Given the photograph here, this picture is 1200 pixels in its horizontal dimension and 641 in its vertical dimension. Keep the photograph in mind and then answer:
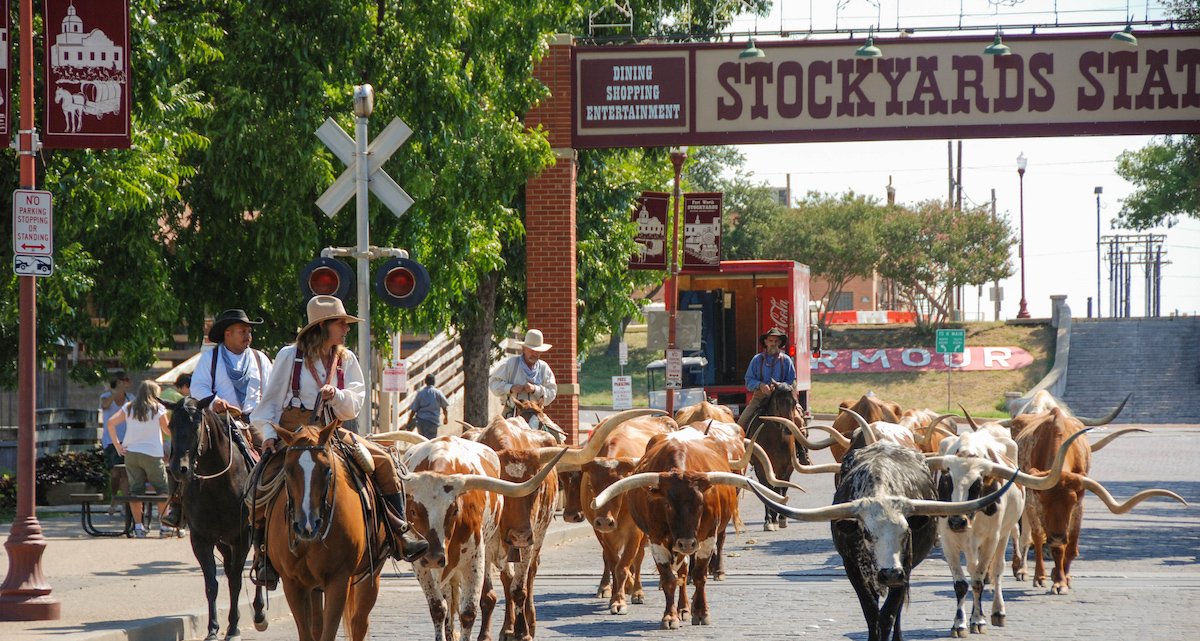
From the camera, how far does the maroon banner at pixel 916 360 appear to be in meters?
67.5

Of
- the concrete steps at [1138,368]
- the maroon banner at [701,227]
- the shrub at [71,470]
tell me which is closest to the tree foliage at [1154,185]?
the concrete steps at [1138,368]

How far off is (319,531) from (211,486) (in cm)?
360

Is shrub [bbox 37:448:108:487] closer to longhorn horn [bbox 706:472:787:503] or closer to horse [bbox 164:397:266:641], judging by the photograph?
horse [bbox 164:397:266:641]

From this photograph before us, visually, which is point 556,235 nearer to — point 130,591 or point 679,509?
point 130,591

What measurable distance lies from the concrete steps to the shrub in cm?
3814

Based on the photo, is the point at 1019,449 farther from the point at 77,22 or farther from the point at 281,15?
the point at 281,15

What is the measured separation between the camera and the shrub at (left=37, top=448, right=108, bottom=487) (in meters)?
23.7

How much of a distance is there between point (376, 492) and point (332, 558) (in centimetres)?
69

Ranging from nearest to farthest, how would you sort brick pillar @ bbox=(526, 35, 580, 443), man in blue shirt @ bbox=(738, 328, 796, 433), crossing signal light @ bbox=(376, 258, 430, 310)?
1. crossing signal light @ bbox=(376, 258, 430, 310)
2. man in blue shirt @ bbox=(738, 328, 796, 433)
3. brick pillar @ bbox=(526, 35, 580, 443)

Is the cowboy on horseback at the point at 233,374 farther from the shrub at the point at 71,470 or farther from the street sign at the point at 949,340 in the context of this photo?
the street sign at the point at 949,340

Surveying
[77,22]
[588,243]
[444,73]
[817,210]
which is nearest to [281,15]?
[444,73]

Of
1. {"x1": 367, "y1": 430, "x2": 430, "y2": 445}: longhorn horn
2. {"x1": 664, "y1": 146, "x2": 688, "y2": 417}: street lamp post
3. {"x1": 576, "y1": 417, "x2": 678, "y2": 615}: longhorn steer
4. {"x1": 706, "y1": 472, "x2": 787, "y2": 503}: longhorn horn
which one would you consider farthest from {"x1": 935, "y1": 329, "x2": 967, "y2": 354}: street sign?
{"x1": 367, "y1": 430, "x2": 430, "y2": 445}: longhorn horn

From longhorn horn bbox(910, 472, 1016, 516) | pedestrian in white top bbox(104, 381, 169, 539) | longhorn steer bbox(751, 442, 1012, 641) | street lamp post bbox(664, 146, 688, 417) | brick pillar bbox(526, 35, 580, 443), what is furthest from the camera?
street lamp post bbox(664, 146, 688, 417)

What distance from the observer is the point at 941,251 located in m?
75.1
